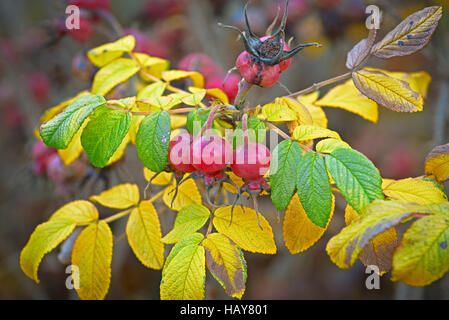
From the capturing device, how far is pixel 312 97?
1010 millimetres

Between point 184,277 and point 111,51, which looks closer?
point 184,277

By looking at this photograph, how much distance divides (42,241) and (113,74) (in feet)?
1.33

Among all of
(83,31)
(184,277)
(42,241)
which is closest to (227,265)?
(184,277)

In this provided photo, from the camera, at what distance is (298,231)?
0.76 meters

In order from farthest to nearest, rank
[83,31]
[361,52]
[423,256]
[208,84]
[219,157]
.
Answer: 1. [83,31]
2. [208,84]
3. [361,52]
4. [219,157]
5. [423,256]

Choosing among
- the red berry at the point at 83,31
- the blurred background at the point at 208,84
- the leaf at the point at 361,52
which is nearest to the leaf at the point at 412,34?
the leaf at the point at 361,52

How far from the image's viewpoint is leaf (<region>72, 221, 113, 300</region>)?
0.81m

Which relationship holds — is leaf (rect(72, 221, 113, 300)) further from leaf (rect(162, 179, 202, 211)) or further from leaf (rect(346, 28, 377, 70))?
leaf (rect(346, 28, 377, 70))

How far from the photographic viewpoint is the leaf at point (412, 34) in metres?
0.75

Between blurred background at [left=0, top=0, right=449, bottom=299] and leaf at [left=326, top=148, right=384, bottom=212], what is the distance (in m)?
0.76

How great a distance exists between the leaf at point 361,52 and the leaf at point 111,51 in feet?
1.65

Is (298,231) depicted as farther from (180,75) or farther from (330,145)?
(180,75)
